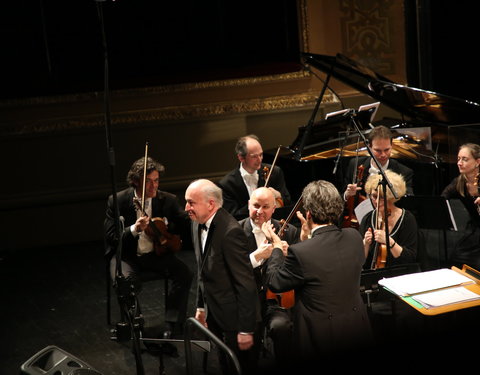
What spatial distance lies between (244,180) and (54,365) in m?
2.90

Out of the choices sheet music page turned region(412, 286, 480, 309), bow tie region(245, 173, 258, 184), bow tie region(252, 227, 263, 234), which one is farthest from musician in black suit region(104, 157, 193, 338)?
sheet music page turned region(412, 286, 480, 309)

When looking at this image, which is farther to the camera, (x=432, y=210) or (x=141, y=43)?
(x=141, y=43)

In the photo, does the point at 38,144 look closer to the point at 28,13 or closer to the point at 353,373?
the point at 28,13

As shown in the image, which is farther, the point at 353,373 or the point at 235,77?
the point at 235,77

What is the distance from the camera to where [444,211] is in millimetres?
4891

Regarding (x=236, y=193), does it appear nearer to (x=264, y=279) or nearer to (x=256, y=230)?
(x=256, y=230)

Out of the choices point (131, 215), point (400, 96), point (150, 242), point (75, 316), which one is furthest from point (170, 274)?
point (400, 96)

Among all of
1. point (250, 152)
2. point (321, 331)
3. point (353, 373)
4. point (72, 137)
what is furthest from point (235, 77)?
point (353, 373)

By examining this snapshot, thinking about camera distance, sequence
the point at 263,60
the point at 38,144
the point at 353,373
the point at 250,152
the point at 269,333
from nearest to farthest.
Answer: the point at 353,373, the point at 269,333, the point at 250,152, the point at 38,144, the point at 263,60

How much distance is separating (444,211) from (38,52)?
15.8ft

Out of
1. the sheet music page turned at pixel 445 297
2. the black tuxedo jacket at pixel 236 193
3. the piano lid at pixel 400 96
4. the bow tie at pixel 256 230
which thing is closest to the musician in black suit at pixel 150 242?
the black tuxedo jacket at pixel 236 193

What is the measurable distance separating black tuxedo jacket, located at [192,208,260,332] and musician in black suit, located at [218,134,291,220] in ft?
6.20

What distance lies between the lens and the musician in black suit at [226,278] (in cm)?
347

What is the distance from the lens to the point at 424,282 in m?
3.43
